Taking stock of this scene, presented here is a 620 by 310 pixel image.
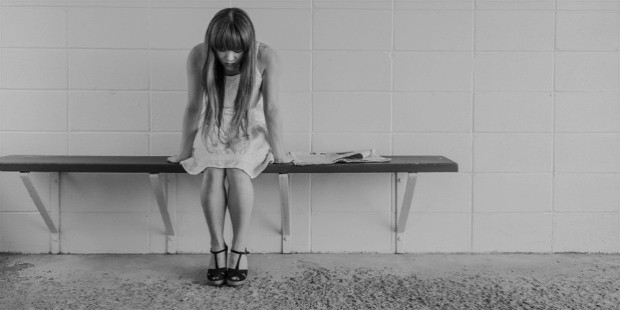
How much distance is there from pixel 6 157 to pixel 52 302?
0.85 m

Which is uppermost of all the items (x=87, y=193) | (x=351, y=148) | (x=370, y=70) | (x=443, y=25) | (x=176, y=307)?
(x=443, y=25)

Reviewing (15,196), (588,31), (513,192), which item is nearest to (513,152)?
(513,192)

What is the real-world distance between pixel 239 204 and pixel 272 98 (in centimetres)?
45

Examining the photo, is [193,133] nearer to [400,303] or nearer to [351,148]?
[351,148]

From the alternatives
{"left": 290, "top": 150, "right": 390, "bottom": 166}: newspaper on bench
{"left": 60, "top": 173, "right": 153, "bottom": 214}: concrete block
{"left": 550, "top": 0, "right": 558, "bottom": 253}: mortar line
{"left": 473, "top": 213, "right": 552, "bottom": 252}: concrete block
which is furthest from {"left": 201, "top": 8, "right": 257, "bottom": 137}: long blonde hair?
{"left": 550, "top": 0, "right": 558, "bottom": 253}: mortar line

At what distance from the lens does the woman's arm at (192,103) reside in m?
2.50

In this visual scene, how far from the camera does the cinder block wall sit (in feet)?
9.22

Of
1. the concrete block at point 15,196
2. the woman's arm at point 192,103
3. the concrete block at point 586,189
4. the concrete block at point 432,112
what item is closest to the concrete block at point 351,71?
the concrete block at point 432,112

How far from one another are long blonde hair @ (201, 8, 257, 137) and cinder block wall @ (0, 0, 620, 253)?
379 mm

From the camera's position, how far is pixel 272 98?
99.0 inches

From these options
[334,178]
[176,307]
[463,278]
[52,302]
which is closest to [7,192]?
[52,302]

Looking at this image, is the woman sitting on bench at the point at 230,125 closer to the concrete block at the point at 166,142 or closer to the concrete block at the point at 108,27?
the concrete block at the point at 166,142

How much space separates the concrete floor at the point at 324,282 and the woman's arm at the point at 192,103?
497mm

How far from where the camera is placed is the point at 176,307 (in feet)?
6.91
